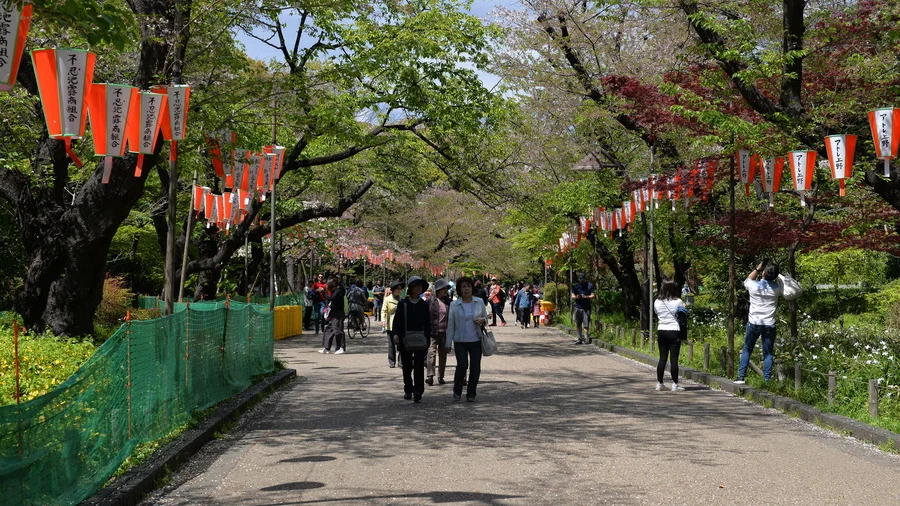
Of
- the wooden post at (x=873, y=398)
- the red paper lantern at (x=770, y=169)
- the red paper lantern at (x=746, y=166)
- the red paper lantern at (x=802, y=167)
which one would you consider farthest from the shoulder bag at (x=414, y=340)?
the red paper lantern at (x=770, y=169)

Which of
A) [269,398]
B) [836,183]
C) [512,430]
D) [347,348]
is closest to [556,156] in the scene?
[347,348]

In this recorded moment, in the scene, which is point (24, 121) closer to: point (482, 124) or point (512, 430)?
point (512, 430)

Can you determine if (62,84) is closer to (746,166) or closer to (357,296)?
(746,166)

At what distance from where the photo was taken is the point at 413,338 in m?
12.4

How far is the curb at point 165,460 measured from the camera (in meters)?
6.48

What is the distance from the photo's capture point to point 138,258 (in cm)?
3475

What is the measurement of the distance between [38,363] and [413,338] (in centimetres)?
477

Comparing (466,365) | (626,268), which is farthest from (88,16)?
(626,268)

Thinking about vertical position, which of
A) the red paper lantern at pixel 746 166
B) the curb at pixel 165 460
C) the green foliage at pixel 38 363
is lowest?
the curb at pixel 165 460

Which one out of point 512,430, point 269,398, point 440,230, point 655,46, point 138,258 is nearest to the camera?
point 512,430

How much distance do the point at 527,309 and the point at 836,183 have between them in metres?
20.0

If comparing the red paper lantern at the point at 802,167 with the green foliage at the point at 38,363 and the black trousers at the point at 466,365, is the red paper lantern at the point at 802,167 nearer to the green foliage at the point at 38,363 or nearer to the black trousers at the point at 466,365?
the black trousers at the point at 466,365

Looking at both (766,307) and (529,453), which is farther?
(766,307)

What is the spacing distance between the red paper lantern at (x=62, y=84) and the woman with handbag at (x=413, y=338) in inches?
196
